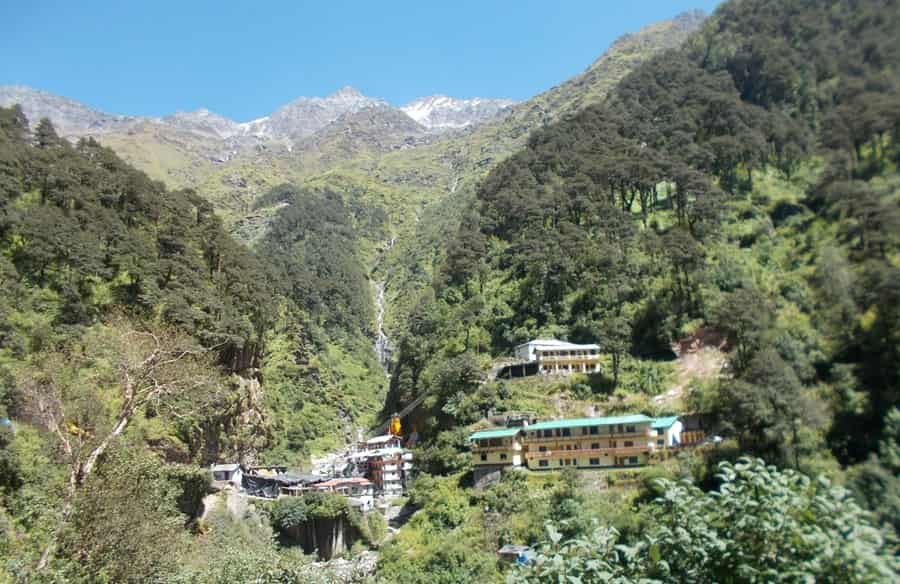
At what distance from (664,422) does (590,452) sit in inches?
151

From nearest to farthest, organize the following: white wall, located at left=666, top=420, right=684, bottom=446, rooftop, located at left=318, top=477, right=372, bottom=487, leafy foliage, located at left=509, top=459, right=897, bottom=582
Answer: leafy foliage, located at left=509, top=459, right=897, bottom=582
white wall, located at left=666, top=420, right=684, bottom=446
rooftop, located at left=318, top=477, right=372, bottom=487

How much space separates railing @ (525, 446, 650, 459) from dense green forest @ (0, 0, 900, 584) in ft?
4.42

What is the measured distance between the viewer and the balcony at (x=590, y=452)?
28.0 m

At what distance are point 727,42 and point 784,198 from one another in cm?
2837

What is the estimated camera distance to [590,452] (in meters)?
29.1

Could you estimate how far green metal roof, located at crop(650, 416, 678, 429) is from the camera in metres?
27.7

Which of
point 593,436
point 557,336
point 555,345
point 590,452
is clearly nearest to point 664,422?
point 593,436

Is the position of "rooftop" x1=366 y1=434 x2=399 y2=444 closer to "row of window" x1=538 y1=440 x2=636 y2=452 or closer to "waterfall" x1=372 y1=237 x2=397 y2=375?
"row of window" x1=538 y1=440 x2=636 y2=452

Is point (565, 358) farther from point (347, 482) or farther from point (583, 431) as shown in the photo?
point (347, 482)

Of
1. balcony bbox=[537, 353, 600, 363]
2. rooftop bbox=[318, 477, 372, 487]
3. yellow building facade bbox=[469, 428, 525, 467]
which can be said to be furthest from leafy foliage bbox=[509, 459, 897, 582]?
rooftop bbox=[318, 477, 372, 487]

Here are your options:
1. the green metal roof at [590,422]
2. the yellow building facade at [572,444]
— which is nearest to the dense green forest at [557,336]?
the yellow building facade at [572,444]

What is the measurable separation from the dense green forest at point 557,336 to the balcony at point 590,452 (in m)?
1.32

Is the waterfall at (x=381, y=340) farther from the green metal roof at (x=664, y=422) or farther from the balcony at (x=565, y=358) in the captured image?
the green metal roof at (x=664, y=422)

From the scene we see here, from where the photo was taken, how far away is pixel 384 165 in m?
152
